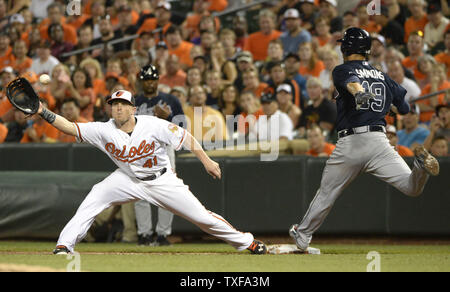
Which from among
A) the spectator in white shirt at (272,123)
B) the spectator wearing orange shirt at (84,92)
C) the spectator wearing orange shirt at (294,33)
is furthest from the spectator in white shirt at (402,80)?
the spectator wearing orange shirt at (84,92)

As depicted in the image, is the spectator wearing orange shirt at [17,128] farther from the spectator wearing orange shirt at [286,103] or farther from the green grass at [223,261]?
the spectator wearing orange shirt at [286,103]

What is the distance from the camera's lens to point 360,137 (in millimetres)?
7152

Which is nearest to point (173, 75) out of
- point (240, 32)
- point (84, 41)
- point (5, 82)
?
point (240, 32)

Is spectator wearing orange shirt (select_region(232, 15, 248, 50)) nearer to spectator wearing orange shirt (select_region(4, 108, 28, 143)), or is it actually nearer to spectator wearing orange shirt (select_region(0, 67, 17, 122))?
spectator wearing orange shirt (select_region(0, 67, 17, 122))

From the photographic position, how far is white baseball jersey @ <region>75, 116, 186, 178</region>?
23.3 ft

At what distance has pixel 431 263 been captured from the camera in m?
6.64

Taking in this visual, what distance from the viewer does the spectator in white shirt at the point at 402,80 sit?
11.4 metres

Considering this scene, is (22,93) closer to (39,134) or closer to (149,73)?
(149,73)

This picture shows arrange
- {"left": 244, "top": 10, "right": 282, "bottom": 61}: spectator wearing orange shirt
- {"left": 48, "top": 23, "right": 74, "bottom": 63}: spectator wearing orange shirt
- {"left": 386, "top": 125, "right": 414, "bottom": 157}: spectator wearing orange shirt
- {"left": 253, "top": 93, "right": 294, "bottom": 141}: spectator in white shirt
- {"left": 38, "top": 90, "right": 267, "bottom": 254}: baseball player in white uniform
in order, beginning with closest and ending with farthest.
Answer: {"left": 38, "top": 90, "right": 267, "bottom": 254}: baseball player in white uniform
{"left": 386, "top": 125, "right": 414, "bottom": 157}: spectator wearing orange shirt
{"left": 253, "top": 93, "right": 294, "bottom": 141}: spectator in white shirt
{"left": 244, "top": 10, "right": 282, "bottom": 61}: spectator wearing orange shirt
{"left": 48, "top": 23, "right": 74, "bottom": 63}: spectator wearing orange shirt

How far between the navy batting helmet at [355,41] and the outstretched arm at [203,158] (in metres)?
1.69

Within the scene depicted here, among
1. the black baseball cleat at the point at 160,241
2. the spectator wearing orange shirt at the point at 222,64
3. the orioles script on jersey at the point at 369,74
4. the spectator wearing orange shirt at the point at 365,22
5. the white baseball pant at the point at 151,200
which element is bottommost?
the black baseball cleat at the point at 160,241

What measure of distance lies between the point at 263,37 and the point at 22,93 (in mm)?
7404

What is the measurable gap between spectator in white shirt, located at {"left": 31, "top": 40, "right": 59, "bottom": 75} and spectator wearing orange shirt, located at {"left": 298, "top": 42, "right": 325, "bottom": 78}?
14.8ft

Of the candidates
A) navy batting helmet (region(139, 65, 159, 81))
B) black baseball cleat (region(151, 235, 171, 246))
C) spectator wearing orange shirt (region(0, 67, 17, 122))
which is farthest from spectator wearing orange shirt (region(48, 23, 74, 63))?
black baseball cleat (region(151, 235, 171, 246))
